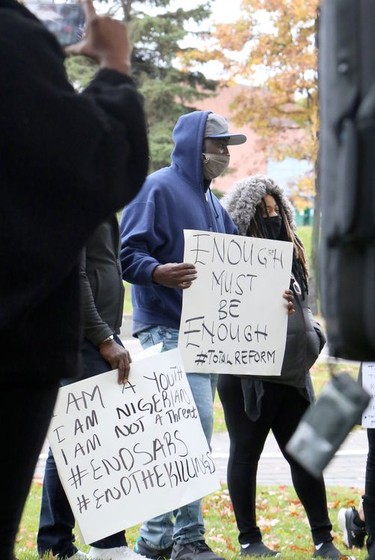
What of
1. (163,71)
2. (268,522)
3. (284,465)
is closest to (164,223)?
(268,522)

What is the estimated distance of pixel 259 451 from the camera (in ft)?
19.9

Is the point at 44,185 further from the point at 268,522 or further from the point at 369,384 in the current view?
the point at 268,522

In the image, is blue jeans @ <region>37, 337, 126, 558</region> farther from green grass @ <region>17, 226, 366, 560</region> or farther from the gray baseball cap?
the gray baseball cap

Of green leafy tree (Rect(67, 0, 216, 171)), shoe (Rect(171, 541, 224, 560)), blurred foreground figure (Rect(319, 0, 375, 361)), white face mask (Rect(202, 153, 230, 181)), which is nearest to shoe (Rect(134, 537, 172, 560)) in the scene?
shoe (Rect(171, 541, 224, 560))

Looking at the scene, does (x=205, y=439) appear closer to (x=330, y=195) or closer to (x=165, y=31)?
(x=330, y=195)

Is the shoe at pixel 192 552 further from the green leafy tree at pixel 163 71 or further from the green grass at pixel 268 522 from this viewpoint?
the green leafy tree at pixel 163 71

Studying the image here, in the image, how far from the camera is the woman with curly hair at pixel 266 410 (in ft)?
19.5

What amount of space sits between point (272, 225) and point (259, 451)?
133 cm

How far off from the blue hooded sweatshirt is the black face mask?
1.68 ft

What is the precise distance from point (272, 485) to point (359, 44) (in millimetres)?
6670

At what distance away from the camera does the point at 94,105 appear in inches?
103

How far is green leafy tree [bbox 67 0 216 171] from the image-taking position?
30.1 meters

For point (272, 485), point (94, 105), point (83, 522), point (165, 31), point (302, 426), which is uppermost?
point (165, 31)

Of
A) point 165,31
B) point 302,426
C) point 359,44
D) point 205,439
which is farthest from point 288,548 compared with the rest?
point 165,31
